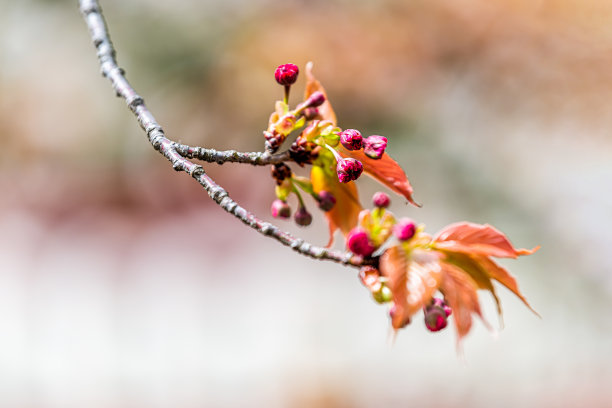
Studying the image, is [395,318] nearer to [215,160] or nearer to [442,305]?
[442,305]

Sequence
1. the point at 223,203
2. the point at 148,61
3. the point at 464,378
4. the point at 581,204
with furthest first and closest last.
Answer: the point at 148,61
the point at 581,204
the point at 464,378
the point at 223,203

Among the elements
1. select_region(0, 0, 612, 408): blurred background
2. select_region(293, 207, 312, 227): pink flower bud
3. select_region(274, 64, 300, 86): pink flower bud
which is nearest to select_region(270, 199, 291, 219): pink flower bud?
select_region(293, 207, 312, 227): pink flower bud

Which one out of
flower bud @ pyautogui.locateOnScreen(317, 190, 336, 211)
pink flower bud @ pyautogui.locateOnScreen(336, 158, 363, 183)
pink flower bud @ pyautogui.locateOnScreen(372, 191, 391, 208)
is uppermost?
flower bud @ pyautogui.locateOnScreen(317, 190, 336, 211)

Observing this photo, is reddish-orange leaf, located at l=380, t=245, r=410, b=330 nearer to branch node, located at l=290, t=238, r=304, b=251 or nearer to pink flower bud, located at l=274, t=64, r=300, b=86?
branch node, located at l=290, t=238, r=304, b=251

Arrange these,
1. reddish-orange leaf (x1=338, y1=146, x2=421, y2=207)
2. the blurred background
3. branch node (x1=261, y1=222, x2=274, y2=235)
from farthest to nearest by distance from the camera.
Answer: the blurred background < reddish-orange leaf (x1=338, y1=146, x2=421, y2=207) < branch node (x1=261, y1=222, x2=274, y2=235)

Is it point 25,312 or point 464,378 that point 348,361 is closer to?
point 464,378

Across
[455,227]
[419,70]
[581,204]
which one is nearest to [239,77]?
[419,70]

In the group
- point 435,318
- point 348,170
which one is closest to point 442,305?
point 435,318
